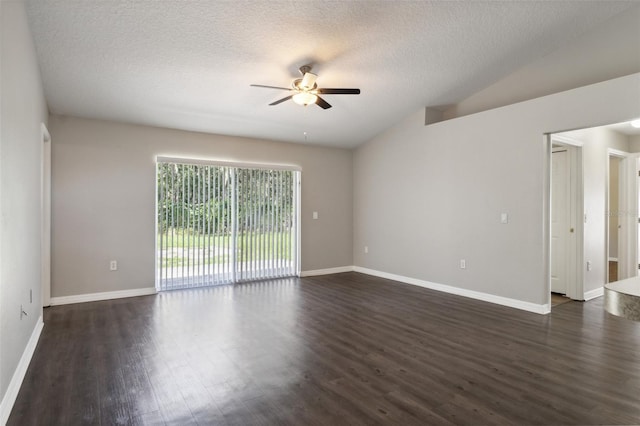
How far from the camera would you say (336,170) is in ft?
23.5

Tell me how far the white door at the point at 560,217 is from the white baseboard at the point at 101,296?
19.8 feet

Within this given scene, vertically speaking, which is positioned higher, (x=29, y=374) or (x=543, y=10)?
(x=543, y=10)

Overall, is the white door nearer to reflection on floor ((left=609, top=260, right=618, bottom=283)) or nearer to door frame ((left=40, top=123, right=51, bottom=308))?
reflection on floor ((left=609, top=260, right=618, bottom=283))

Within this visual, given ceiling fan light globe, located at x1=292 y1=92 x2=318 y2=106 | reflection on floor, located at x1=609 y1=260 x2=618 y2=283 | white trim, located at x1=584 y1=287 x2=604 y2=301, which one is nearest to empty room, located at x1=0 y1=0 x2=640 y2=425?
ceiling fan light globe, located at x1=292 y1=92 x2=318 y2=106

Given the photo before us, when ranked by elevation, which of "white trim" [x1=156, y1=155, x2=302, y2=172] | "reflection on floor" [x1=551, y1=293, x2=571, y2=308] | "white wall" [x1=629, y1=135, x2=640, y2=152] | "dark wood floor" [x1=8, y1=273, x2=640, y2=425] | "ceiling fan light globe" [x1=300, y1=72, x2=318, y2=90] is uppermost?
"ceiling fan light globe" [x1=300, y1=72, x2=318, y2=90]

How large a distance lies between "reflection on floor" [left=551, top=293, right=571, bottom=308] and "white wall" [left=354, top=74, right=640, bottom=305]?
62 cm

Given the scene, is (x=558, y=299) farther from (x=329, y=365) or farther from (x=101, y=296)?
(x=101, y=296)

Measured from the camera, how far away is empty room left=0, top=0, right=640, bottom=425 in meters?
2.47

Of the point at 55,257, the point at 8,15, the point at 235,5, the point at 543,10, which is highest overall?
the point at 543,10

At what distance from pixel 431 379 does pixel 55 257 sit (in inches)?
188

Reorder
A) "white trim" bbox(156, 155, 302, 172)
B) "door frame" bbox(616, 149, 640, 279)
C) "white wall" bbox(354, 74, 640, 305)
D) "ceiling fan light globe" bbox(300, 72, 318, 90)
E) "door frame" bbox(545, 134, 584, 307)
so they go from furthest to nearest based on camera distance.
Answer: "door frame" bbox(616, 149, 640, 279), "white trim" bbox(156, 155, 302, 172), "door frame" bbox(545, 134, 584, 307), "white wall" bbox(354, 74, 640, 305), "ceiling fan light globe" bbox(300, 72, 318, 90)

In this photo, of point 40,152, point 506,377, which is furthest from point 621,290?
point 40,152

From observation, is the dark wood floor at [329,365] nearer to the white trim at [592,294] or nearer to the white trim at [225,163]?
the white trim at [592,294]

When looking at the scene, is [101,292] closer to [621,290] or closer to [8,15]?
[8,15]
